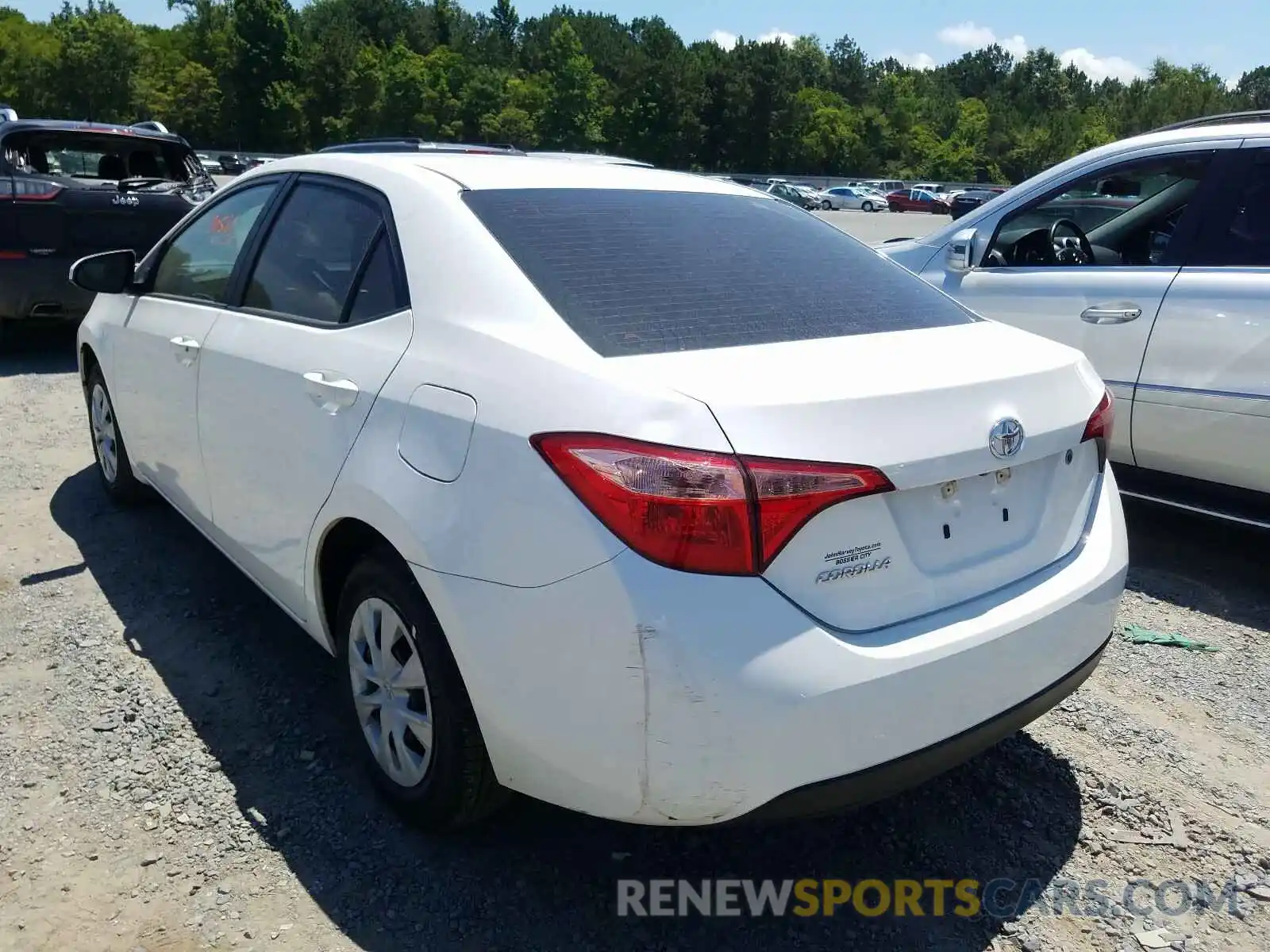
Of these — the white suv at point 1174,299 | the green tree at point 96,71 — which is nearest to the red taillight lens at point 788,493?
the white suv at point 1174,299

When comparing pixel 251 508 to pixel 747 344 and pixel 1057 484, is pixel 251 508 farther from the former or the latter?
pixel 1057 484

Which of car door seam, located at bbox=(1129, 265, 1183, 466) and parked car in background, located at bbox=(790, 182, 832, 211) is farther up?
car door seam, located at bbox=(1129, 265, 1183, 466)

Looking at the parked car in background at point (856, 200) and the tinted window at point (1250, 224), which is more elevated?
the tinted window at point (1250, 224)

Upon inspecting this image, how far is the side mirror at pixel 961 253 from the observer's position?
5.05m

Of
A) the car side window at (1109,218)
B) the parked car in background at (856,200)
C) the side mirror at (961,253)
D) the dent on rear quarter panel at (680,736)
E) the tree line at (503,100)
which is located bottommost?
the parked car in background at (856,200)

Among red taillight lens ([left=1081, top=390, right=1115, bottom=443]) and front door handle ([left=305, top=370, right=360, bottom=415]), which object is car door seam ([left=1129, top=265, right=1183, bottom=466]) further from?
front door handle ([left=305, top=370, right=360, bottom=415])

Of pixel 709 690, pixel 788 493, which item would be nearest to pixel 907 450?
pixel 788 493

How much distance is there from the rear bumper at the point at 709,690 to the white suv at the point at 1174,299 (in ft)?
7.63

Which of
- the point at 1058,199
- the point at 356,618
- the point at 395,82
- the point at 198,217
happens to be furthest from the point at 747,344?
the point at 395,82

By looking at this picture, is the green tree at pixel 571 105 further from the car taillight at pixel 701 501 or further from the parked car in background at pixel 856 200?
the car taillight at pixel 701 501

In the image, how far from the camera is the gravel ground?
2.35m

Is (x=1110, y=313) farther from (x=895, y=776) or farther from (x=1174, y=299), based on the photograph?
(x=895, y=776)

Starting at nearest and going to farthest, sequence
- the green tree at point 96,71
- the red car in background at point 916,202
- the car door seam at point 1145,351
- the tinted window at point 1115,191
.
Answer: the car door seam at point 1145,351 → the tinted window at point 1115,191 → the red car in background at point 916,202 → the green tree at point 96,71

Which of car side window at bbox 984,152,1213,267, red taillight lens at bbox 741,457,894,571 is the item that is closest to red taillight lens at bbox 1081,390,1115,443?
red taillight lens at bbox 741,457,894,571
